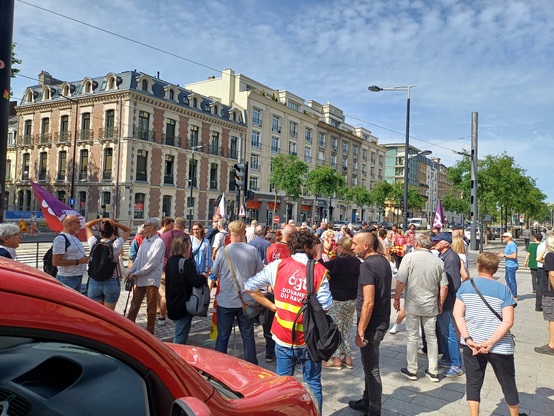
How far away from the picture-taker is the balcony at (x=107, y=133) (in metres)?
32.9

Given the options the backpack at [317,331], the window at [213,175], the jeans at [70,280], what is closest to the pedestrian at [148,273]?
the jeans at [70,280]

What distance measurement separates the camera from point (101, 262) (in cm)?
530

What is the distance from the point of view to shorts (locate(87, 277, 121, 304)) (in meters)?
5.36

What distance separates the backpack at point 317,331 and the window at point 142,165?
108 feet

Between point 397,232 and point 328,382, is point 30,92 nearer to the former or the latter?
point 397,232

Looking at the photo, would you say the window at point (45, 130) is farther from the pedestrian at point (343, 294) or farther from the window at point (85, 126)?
the pedestrian at point (343, 294)

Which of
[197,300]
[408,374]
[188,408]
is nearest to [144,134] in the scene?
[197,300]

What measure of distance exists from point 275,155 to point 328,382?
1707 inches

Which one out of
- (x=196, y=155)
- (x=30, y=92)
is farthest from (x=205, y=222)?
(x=30, y=92)

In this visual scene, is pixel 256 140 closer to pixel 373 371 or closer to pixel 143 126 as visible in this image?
pixel 143 126

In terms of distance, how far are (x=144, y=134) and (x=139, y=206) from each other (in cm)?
629

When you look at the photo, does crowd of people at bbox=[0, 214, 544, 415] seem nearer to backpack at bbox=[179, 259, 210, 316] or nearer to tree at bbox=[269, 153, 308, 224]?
backpack at bbox=[179, 259, 210, 316]

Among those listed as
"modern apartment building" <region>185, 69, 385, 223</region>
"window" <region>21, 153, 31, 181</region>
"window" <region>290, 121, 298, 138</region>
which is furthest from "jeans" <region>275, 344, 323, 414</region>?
"window" <region>290, 121, 298, 138</region>

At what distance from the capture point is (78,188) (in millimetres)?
34625
